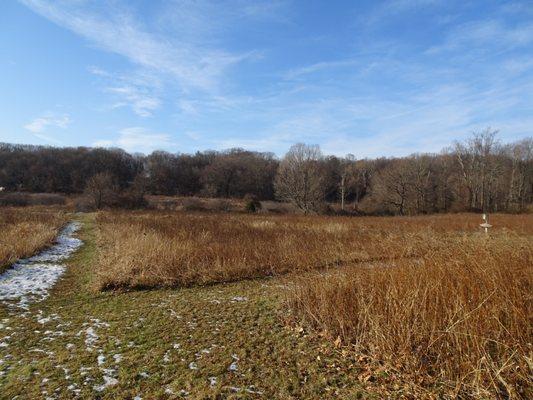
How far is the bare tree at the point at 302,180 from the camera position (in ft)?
147

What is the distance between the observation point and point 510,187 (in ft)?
176

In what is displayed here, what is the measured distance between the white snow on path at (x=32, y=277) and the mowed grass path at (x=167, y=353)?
0.73 m

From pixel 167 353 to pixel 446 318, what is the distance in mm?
3278

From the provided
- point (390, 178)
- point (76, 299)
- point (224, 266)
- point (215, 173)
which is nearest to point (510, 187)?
point (390, 178)

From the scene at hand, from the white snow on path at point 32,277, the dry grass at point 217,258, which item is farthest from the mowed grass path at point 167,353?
the dry grass at point 217,258

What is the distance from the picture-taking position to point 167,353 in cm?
431

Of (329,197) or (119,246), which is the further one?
(329,197)

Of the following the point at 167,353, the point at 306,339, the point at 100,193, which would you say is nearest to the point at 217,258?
the point at 306,339

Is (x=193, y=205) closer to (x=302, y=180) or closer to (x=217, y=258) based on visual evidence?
(x=302, y=180)

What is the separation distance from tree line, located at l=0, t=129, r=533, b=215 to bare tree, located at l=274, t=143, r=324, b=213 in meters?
0.13

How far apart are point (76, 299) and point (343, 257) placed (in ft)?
23.4

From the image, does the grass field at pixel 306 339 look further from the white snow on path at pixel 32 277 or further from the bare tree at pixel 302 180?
the bare tree at pixel 302 180

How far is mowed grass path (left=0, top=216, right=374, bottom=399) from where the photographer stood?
347 centimetres

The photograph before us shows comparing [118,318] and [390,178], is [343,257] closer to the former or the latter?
[118,318]
